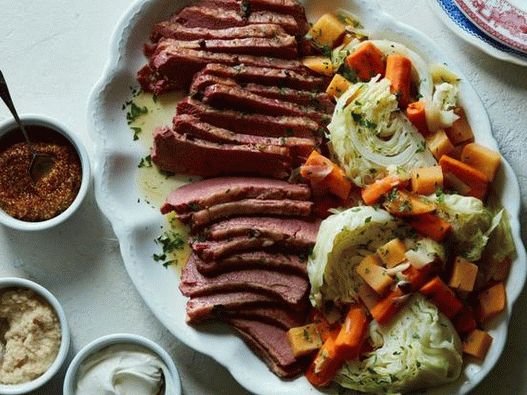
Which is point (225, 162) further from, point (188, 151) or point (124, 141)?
point (124, 141)

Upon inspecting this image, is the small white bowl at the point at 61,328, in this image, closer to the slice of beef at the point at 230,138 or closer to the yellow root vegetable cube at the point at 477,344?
the slice of beef at the point at 230,138

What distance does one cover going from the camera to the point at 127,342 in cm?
400

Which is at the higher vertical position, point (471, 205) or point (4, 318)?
point (471, 205)

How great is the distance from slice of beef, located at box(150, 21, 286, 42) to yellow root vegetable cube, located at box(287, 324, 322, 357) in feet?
4.40

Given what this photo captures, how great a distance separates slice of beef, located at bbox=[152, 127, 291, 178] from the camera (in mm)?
4039

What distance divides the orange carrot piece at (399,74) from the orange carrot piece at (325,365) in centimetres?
114

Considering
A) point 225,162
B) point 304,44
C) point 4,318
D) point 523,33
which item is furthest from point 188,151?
point 523,33

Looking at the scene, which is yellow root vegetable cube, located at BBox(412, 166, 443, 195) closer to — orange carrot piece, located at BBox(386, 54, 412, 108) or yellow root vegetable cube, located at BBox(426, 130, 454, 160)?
yellow root vegetable cube, located at BBox(426, 130, 454, 160)

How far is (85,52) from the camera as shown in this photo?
4.38 metres

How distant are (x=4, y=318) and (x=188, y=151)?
112 centimetres

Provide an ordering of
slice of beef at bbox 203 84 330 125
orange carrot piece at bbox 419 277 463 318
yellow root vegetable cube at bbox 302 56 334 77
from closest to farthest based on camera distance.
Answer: orange carrot piece at bbox 419 277 463 318
slice of beef at bbox 203 84 330 125
yellow root vegetable cube at bbox 302 56 334 77

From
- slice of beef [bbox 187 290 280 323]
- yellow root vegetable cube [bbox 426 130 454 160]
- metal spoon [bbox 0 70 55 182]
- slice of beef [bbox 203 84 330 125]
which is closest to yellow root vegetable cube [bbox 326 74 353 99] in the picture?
slice of beef [bbox 203 84 330 125]

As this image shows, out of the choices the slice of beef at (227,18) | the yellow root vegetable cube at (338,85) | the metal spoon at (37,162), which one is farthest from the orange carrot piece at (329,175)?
the metal spoon at (37,162)

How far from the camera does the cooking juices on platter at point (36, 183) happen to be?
409 cm
